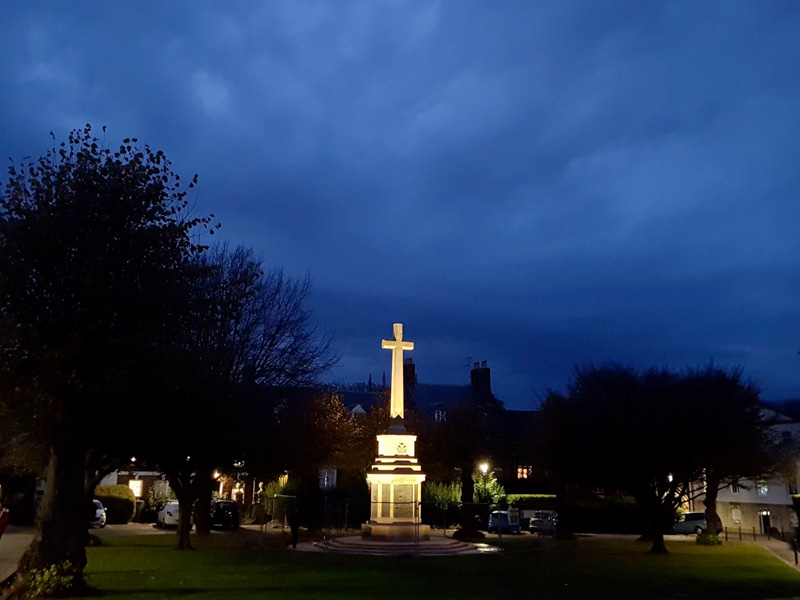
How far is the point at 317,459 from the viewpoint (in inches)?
1426

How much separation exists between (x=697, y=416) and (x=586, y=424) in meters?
4.51

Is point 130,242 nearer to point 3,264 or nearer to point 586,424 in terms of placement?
point 3,264

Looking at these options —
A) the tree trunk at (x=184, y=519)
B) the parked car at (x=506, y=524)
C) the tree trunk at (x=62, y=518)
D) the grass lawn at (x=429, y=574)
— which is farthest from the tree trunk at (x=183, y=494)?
the parked car at (x=506, y=524)

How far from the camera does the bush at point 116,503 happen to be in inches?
1887

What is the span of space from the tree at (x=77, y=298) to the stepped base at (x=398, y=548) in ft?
47.4

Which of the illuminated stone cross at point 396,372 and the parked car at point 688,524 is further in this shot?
the parked car at point 688,524

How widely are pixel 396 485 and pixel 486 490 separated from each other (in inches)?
820

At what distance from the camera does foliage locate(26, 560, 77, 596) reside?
48.9ft

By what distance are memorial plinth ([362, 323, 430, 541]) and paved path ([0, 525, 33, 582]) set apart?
44.3 ft

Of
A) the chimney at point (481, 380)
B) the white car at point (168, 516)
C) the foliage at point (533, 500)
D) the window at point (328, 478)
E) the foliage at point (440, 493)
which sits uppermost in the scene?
the chimney at point (481, 380)

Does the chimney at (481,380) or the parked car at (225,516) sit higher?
the chimney at (481,380)

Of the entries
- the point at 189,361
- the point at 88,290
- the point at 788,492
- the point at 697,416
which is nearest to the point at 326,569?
the point at 189,361

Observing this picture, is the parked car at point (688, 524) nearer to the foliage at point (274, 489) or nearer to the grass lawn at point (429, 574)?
the grass lawn at point (429, 574)

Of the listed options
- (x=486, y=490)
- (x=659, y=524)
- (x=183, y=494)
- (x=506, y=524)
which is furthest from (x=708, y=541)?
(x=183, y=494)
